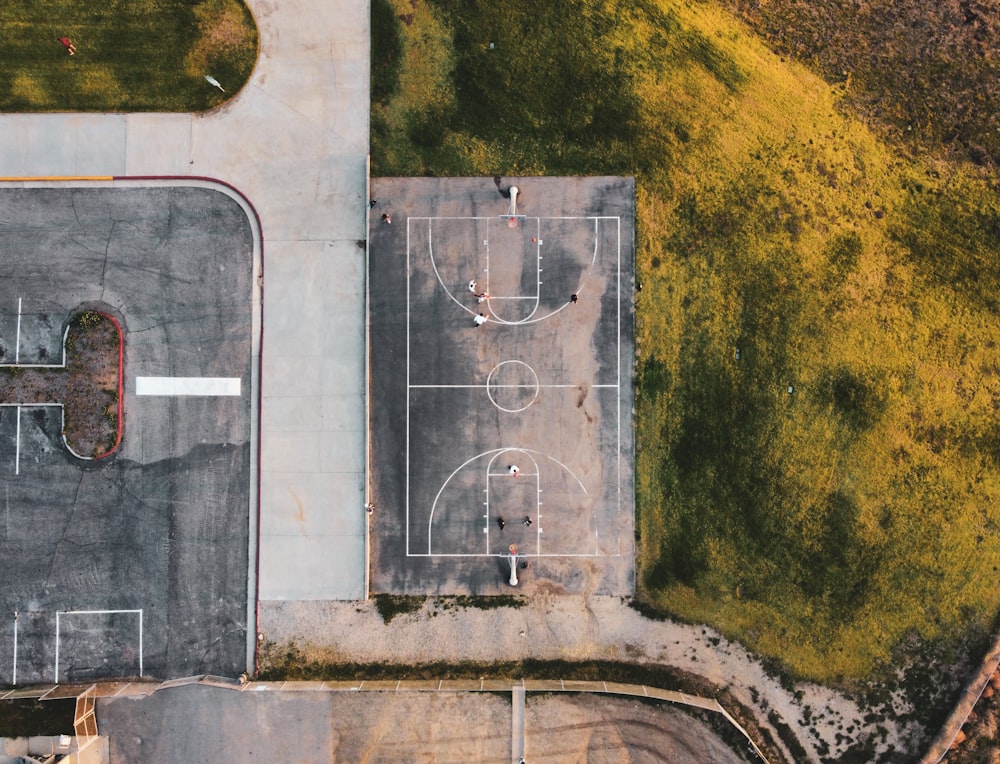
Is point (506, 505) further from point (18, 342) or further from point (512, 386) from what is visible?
point (18, 342)

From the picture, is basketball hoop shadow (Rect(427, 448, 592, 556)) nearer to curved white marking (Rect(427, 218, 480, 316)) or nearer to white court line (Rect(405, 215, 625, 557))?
white court line (Rect(405, 215, 625, 557))

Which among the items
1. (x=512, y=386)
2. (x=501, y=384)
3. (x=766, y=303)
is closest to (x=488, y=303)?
(x=501, y=384)

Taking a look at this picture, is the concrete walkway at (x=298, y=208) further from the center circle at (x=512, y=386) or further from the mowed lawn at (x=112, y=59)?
the center circle at (x=512, y=386)

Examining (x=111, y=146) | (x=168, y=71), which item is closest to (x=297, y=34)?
(x=168, y=71)

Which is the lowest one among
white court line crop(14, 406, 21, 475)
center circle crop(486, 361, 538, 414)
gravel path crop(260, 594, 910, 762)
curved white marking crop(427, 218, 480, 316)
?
gravel path crop(260, 594, 910, 762)

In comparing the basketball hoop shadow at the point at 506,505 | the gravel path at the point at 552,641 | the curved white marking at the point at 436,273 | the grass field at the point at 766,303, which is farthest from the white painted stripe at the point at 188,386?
the grass field at the point at 766,303

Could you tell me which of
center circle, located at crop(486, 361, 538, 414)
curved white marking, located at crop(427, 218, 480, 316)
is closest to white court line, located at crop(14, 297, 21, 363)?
curved white marking, located at crop(427, 218, 480, 316)
